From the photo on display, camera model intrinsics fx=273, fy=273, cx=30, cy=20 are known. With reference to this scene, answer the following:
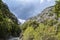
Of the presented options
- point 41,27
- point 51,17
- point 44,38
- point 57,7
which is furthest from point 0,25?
point 57,7

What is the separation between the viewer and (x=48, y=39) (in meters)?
69.6

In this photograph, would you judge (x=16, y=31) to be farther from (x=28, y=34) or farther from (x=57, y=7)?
(x=57, y=7)

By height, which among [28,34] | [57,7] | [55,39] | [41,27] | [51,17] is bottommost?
[57,7]

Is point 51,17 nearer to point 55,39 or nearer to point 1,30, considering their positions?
point 1,30

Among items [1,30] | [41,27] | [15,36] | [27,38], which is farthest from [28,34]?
[15,36]

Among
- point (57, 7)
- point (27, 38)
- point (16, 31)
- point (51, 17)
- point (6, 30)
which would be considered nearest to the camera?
point (57, 7)

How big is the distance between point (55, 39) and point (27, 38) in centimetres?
3024

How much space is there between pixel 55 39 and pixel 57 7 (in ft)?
90.1

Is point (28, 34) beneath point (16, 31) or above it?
beneath

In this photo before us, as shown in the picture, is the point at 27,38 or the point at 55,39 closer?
the point at 55,39

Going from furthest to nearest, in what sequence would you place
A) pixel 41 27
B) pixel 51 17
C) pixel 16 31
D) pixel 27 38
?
pixel 16 31
pixel 51 17
pixel 27 38
pixel 41 27

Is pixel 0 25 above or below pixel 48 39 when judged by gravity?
above

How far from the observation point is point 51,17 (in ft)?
384

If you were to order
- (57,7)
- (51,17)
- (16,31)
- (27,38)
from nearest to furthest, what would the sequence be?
(57,7)
(27,38)
(51,17)
(16,31)
